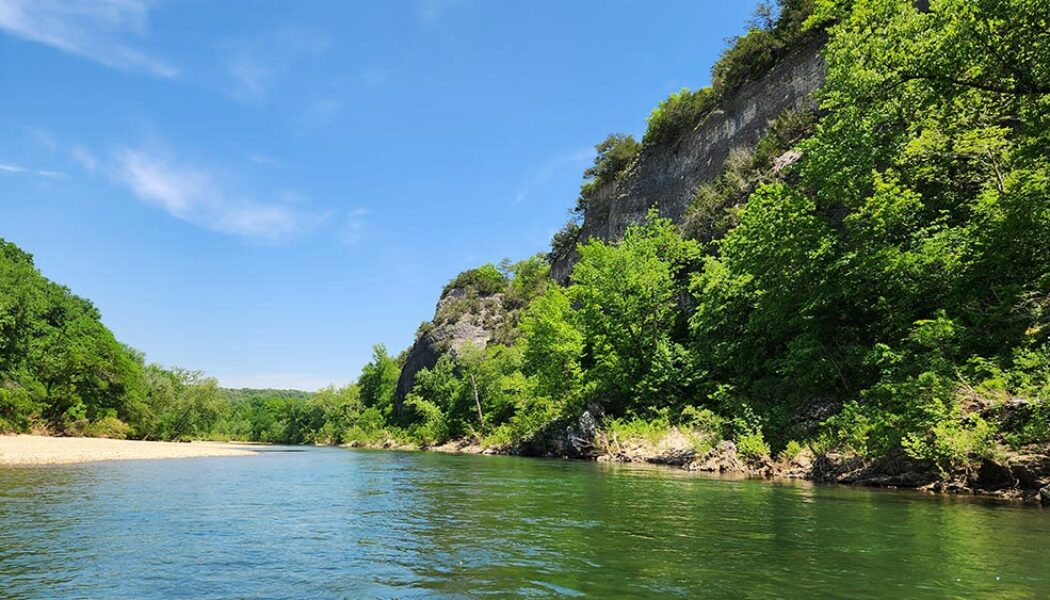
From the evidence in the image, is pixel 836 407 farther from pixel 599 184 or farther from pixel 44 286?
pixel 44 286

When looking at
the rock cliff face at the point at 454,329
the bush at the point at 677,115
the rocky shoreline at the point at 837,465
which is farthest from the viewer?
the rock cliff face at the point at 454,329

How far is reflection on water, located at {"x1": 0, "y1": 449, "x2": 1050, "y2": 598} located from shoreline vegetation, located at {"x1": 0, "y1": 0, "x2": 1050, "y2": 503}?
10.1ft

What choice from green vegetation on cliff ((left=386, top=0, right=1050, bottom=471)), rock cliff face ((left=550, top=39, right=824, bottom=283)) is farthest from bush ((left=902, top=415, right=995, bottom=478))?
rock cliff face ((left=550, top=39, right=824, bottom=283))

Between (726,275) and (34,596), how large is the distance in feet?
103

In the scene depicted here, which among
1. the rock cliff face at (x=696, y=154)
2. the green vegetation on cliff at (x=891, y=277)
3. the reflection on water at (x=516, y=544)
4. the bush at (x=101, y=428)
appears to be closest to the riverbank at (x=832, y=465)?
the green vegetation on cliff at (x=891, y=277)

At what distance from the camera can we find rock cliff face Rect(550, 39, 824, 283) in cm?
4244

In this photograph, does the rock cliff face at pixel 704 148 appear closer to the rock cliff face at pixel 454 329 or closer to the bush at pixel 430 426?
the bush at pixel 430 426

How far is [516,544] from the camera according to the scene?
880 centimetres

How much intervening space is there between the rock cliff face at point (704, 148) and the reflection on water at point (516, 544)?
1307 inches

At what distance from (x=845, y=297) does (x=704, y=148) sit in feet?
98.5

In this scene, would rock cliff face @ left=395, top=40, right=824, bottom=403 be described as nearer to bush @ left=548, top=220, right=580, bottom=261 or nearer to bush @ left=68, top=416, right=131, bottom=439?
bush @ left=548, top=220, right=580, bottom=261

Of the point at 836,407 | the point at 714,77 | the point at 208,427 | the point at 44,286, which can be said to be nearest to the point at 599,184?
the point at 714,77

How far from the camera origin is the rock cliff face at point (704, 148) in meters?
42.4

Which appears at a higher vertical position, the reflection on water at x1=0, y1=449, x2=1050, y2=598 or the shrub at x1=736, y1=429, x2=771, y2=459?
the shrub at x1=736, y1=429, x2=771, y2=459
